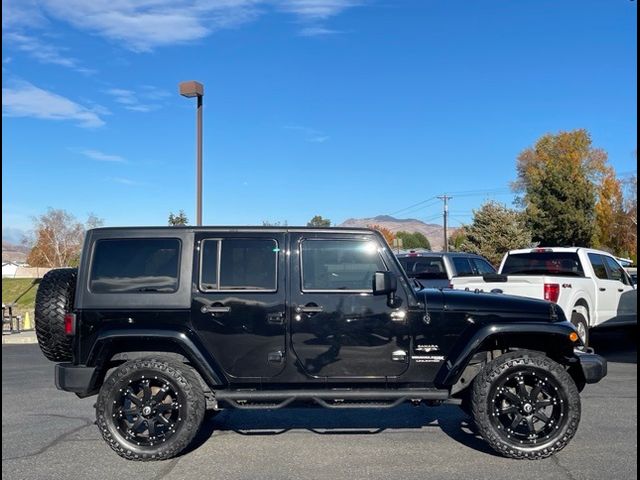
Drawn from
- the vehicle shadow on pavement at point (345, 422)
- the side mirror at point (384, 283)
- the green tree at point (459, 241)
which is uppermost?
the green tree at point (459, 241)

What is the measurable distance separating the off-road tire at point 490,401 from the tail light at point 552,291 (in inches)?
187

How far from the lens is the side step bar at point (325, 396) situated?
5297 millimetres

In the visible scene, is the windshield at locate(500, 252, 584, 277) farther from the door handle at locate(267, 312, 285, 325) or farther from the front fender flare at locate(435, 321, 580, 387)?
the door handle at locate(267, 312, 285, 325)

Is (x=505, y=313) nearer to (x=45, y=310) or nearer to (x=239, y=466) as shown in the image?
(x=239, y=466)

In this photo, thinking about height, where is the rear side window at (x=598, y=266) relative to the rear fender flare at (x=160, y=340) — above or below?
above

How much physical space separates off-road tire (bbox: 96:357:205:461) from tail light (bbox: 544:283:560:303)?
21.3ft

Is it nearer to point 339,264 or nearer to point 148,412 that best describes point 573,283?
point 339,264

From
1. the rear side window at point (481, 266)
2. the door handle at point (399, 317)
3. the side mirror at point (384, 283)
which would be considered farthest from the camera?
the rear side window at point (481, 266)

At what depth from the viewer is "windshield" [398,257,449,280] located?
1206cm

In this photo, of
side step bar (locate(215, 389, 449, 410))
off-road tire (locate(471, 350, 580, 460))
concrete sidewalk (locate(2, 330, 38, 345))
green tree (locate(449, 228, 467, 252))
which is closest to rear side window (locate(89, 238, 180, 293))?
side step bar (locate(215, 389, 449, 410))

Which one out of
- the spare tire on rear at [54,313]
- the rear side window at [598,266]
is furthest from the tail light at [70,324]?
the rear side window at [598,266]

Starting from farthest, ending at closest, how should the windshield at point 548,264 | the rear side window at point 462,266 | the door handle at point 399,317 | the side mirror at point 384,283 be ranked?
the rear side window at point 462,266 < the windshield at point 548,264 < the door handle at point 399,317 < the side mirror at point 384,283

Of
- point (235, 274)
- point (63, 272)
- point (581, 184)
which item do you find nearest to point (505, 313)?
point (235, 274)

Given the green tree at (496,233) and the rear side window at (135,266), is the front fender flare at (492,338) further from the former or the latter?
the green tree at (496,233)
